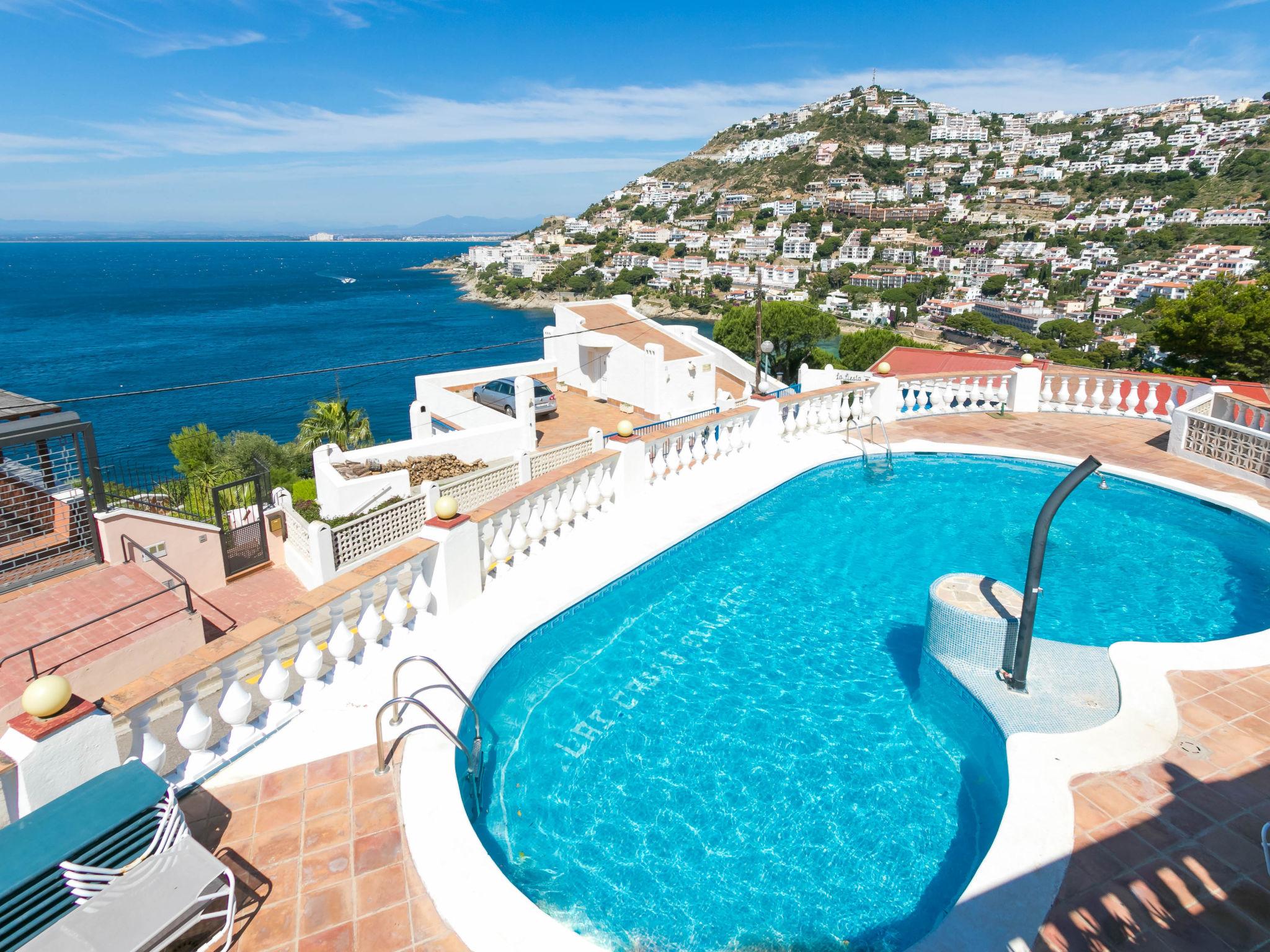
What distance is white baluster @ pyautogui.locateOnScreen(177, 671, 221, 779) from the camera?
14.0ft

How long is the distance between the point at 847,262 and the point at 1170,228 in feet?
240

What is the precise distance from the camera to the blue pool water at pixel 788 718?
14.6ft

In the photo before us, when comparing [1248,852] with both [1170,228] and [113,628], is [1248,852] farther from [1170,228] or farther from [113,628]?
[1170,228]

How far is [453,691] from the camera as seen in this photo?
551cm

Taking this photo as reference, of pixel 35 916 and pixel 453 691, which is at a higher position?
pixel 35 916

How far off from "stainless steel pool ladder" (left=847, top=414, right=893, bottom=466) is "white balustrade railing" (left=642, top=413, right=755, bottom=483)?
7.64ft

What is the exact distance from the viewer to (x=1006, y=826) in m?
4.32

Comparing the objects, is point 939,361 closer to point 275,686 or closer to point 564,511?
point 564,511

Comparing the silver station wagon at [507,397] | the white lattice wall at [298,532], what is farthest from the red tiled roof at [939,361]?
the white lattice wall at [298,532]

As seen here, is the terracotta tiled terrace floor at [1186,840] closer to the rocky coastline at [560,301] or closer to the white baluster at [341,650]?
the white baluster at [341,650]

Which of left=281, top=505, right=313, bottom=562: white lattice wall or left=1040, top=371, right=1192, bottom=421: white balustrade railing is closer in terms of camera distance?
left=1040, top=371, right=1192, bottom=421: white balustrade railing

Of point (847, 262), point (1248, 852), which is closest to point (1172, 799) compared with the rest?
point (1248, 852)

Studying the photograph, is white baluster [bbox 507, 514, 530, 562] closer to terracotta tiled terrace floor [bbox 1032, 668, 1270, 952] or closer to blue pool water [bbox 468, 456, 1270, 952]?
blue pool water [bbox 468, 456, 1270, 952]

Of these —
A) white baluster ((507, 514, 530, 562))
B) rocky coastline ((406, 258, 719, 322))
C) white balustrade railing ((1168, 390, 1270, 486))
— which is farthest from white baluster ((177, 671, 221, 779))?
rocky coastline ((406, 258, 719, 322))
